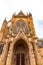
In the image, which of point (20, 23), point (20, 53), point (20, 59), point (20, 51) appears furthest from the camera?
point (20, 23)

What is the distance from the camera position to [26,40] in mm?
27453

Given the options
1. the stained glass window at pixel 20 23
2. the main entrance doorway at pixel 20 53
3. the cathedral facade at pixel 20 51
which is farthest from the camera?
the stained glass window at pixel 20 23

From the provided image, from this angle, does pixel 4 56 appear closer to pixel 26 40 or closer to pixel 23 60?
pixel 23 60

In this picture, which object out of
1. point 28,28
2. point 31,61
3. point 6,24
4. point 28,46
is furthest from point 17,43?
point 6,24

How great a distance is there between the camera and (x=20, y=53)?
27.2 metres

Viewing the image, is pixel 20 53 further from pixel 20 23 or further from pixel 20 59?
pixel 20 23

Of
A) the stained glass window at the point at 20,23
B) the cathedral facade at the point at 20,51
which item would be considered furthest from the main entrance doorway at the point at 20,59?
the stained glass window at the point at 20,23

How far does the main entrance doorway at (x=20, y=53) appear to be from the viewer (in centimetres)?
2580

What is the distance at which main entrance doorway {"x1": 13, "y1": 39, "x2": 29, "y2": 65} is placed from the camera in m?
25.8

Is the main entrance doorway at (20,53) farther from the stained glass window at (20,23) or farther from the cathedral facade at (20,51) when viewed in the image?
the stained glass window at (20,23)

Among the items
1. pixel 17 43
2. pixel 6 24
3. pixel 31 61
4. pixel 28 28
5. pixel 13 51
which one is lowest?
pixel 31 61

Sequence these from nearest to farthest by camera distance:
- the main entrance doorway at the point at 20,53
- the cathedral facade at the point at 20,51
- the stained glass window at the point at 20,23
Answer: the cathedral facade at the point at 20,51 < the main entrance doorway at the point at 20,53 < the stained glass window at the point at 20,23

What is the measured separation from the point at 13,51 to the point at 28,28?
478 inches

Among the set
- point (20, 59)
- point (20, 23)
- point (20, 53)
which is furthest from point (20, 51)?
point (20, 23)
